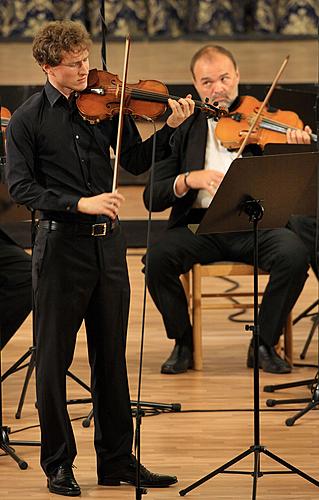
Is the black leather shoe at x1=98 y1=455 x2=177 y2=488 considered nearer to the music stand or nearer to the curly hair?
the music stand

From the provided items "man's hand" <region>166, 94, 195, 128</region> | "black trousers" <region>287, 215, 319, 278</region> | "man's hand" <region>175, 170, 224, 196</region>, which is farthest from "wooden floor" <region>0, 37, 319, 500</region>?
"man's hand" <region>166, 94, 195, 128</region>

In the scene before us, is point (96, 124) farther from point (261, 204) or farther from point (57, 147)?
point (261, 204)

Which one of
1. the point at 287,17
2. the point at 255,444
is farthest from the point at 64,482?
the point at 287,17

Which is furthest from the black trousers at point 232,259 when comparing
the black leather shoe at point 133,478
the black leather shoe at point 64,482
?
the black leather shoe at point 64,482

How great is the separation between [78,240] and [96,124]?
332 millimetres

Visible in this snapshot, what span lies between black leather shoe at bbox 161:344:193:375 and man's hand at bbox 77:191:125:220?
1.50 metres

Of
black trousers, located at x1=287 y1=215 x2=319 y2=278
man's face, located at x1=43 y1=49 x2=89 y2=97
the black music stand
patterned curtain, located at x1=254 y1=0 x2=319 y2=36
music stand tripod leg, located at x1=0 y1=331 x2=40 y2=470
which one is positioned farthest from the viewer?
patterned curtain, located at x1=254 y1=0 x2=319 y2=36

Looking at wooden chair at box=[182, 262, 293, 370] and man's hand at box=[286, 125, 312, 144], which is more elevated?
man's hand at box=[286, 125, 312, 144]

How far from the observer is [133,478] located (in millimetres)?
3188

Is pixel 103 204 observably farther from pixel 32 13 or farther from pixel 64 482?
pixel 32 13

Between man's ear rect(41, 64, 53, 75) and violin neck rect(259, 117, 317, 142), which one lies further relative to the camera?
violin neck rect(259, 117, 317, 142)

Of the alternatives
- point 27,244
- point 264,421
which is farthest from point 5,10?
point 264,421

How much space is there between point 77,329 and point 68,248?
240mm

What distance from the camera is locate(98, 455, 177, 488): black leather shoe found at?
10.4ft
